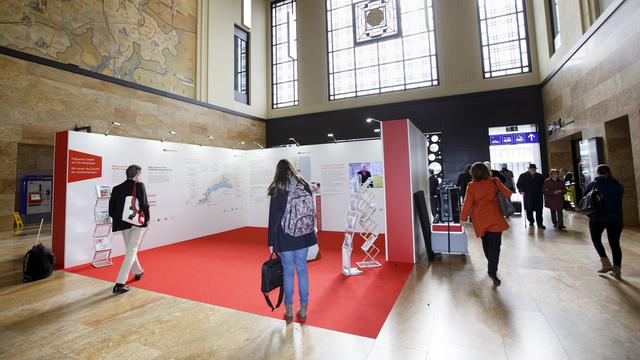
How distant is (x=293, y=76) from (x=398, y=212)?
10.5 m

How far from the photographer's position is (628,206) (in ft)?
21.1

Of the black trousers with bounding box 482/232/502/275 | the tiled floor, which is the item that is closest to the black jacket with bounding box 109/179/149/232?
the tiled floor

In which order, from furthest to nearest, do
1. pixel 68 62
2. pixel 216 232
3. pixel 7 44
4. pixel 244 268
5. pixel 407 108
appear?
pixel 407 108 → pixel 216 232 → pixel 68 62 → pixel 7 44 → pixel 244 268

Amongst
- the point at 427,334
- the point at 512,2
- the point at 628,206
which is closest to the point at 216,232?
the point at 427,334

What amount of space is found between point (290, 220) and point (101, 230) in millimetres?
4774

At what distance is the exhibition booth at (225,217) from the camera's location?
3.79 m

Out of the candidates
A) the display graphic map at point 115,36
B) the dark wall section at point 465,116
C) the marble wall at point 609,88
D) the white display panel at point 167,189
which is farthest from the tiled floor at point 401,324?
the dark wall section at point 465,116

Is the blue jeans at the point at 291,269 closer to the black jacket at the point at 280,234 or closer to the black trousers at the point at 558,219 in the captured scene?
the black jacket at the point at 280,234

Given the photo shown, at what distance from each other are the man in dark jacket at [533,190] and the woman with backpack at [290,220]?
6566mm

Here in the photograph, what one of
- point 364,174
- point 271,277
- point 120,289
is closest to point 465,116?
point 364,174

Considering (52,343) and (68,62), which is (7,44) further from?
(52,343)

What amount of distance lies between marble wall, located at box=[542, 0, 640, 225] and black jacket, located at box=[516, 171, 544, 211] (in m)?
1.56

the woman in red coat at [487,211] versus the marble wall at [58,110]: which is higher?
the marble wall at [58,110]

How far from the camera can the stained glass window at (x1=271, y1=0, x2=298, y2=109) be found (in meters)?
13.4
